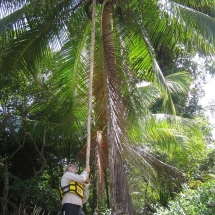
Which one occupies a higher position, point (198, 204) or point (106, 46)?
point (106, 46)

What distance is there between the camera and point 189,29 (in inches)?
319

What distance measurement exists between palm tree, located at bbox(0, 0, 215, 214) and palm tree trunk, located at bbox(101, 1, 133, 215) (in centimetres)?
2

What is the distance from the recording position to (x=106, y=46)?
7523 mm

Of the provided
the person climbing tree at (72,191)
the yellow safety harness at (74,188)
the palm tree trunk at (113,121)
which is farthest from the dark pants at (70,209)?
the palm tree trunk at (113,121)

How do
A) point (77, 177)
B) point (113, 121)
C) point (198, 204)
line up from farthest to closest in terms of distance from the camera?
point (198, 204), point (113, 121), point (77, 177)

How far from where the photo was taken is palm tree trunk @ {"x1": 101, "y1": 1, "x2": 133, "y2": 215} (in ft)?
18.8

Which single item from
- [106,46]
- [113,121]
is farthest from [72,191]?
[106,46]

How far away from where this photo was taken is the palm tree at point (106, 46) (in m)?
7.25

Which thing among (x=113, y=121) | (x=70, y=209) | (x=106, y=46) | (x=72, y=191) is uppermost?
(x=106, y=46)

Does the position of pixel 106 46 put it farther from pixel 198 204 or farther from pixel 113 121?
pixel 198 204

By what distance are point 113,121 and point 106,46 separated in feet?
5.40

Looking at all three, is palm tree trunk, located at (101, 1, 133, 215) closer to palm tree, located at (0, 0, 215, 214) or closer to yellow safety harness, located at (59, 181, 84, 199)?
palm tree, located at (0, 0, 215, 214)

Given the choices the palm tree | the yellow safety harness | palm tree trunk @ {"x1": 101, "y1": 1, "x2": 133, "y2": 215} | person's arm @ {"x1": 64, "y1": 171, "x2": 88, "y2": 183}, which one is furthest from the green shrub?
person's arm @ {"x1": 64, "y1": 171, "x2": 88, "y2": 183}

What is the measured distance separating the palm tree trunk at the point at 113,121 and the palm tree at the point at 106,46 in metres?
0.02
